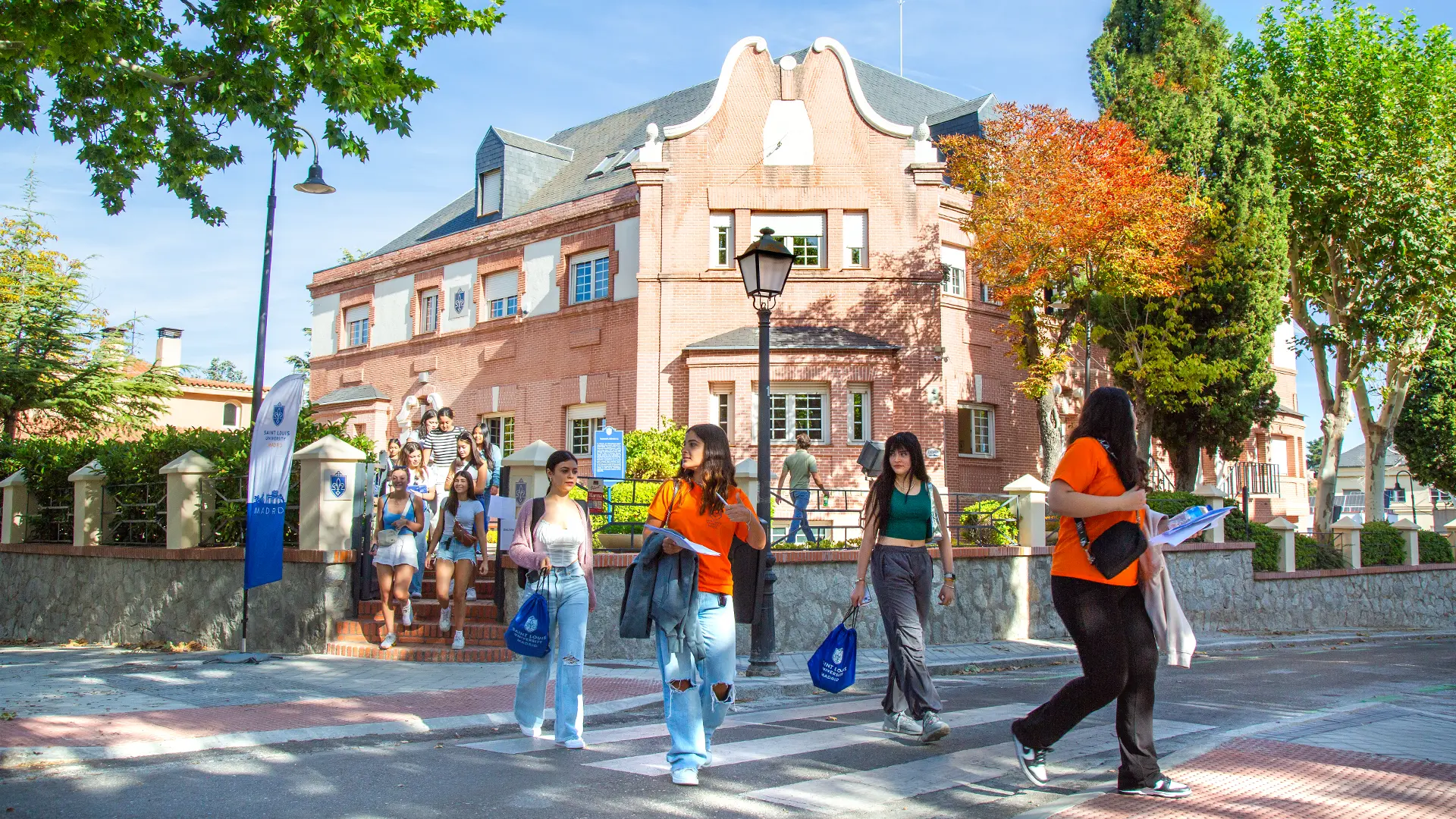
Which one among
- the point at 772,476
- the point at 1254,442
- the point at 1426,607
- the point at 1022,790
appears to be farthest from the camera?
the point at 1254,442

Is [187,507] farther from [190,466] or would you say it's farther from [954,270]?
[954,270]

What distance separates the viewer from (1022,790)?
16.8 feet

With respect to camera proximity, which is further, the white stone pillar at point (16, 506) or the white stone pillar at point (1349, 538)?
the white stone pillar at point (1349, 538)

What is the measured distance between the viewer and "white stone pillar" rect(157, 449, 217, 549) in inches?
527

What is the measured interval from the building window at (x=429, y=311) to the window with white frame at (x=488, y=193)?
8.83 ft

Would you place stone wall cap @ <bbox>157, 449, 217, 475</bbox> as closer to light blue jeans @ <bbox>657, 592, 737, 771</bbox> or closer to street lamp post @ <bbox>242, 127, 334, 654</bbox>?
street lamp post @ <bbox>242, 127, 334, 654</bbox>

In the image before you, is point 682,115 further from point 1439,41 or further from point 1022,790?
point 1022,790

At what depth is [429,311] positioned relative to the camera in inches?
1184

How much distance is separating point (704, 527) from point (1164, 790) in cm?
243

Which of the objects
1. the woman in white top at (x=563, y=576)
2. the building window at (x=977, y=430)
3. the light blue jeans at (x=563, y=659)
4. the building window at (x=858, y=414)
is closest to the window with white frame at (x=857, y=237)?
the building window at (x=858, y=414)

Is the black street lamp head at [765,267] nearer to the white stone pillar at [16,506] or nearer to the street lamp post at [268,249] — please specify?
the street lamp post at [268,249]

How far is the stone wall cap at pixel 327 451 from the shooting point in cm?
1220

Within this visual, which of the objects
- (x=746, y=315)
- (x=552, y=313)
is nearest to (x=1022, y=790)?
(x=746, y=315)

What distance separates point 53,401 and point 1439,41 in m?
33.2
